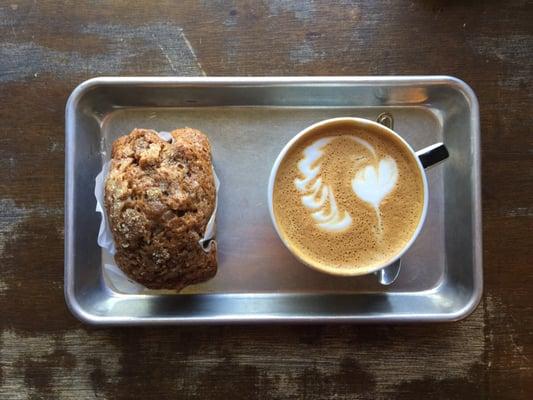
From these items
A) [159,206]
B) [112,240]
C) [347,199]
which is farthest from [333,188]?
[112,240]

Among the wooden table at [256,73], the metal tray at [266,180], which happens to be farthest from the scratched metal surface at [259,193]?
the wooden table at [256,73]

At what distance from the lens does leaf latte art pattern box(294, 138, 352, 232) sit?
1453 millimetres

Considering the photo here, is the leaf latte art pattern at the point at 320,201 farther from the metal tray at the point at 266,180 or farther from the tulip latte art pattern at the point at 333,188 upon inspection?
the metal tray at the point at 266,180

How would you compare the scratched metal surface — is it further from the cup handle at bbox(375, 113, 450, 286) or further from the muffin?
the muffin

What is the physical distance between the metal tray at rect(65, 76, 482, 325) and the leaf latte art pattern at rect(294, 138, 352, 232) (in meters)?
0.23

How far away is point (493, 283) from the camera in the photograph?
5.57ft

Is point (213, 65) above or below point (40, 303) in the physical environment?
above

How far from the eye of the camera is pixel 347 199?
145 cm

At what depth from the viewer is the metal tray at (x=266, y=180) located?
1.58 metres

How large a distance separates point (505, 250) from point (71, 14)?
5.37ft

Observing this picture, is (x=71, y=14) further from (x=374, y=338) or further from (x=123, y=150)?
(x=374, y=338)

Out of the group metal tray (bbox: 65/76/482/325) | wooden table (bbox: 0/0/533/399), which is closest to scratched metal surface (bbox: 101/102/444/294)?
metal tray (bbox: 65/76/482/325)

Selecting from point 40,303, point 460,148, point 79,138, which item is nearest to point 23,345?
point 40,303

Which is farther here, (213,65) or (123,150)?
(213,65)
